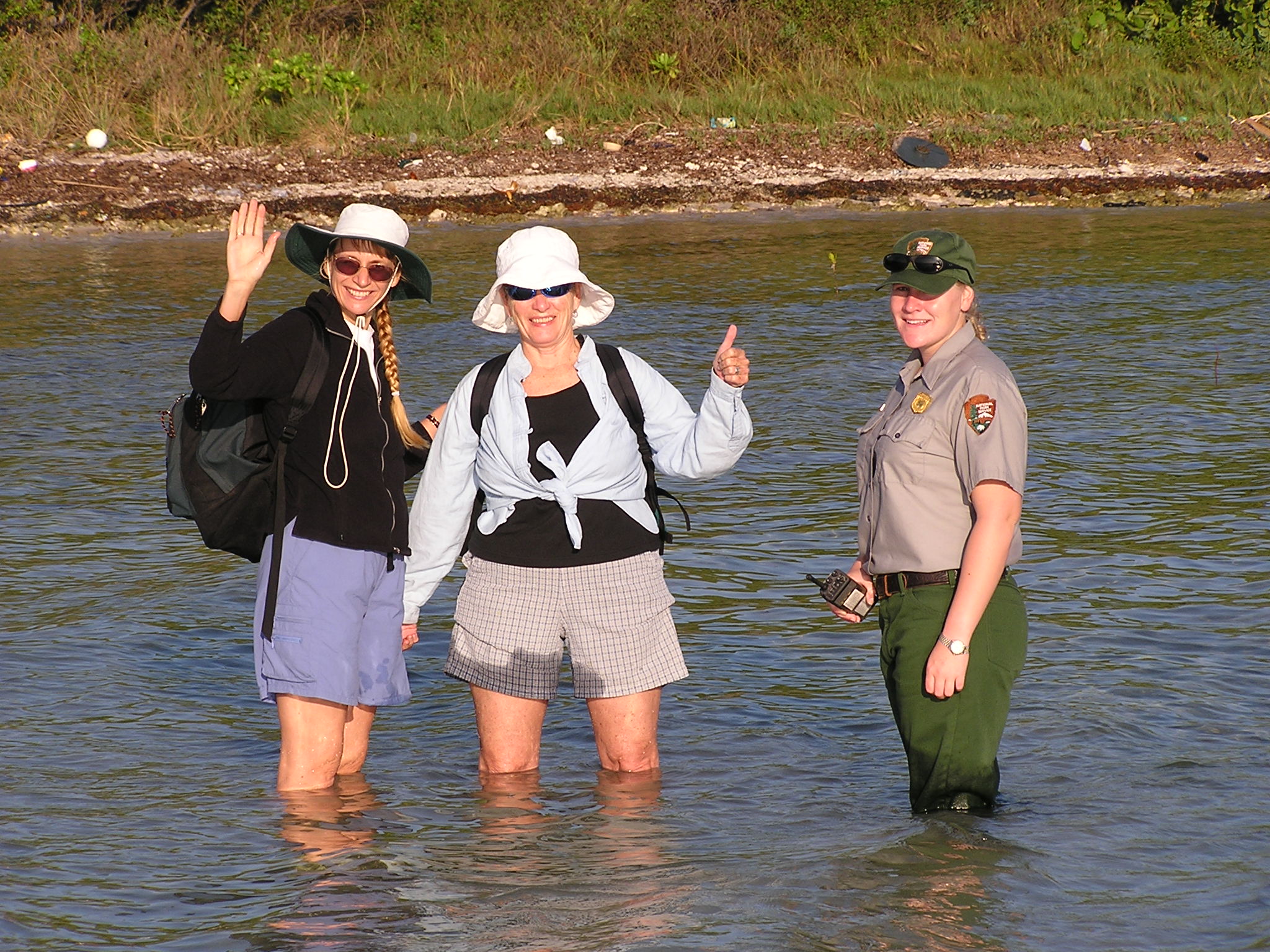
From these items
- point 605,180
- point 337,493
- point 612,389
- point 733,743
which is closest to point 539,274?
point 612,389

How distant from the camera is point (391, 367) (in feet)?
15.4

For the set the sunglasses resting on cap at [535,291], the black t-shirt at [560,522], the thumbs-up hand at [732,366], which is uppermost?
the sunglasses resting on cap at [535,291]

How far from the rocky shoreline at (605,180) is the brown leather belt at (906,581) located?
16055 mm

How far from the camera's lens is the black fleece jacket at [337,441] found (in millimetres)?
4539

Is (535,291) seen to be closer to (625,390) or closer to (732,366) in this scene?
(625,390)

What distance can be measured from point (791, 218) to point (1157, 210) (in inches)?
177

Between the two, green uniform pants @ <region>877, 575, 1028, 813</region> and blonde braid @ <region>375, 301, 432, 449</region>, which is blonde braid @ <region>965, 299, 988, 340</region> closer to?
green uniform pants @ <region>877, 575, 1028, 813</region>

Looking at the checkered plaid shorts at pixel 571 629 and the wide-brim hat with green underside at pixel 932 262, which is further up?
the wide-brim hat with green underside at pixel 932 262

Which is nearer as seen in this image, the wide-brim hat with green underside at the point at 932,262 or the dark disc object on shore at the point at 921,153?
the wide-brim hat with green underside at the point at 932,262

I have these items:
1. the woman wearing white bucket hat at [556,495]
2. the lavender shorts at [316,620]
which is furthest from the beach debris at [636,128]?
the lavender shorts at [316,620]

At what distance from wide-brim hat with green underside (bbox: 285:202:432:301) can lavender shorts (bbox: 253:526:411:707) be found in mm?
821

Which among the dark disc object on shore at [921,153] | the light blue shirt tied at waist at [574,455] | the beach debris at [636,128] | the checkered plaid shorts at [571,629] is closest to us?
the light blue shirt tied at waist at [574,455]

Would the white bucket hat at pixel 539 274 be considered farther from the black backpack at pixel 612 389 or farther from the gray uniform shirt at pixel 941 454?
the gray uniform shirt at pixel 941 454

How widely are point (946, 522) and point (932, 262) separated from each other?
2.29 feet
